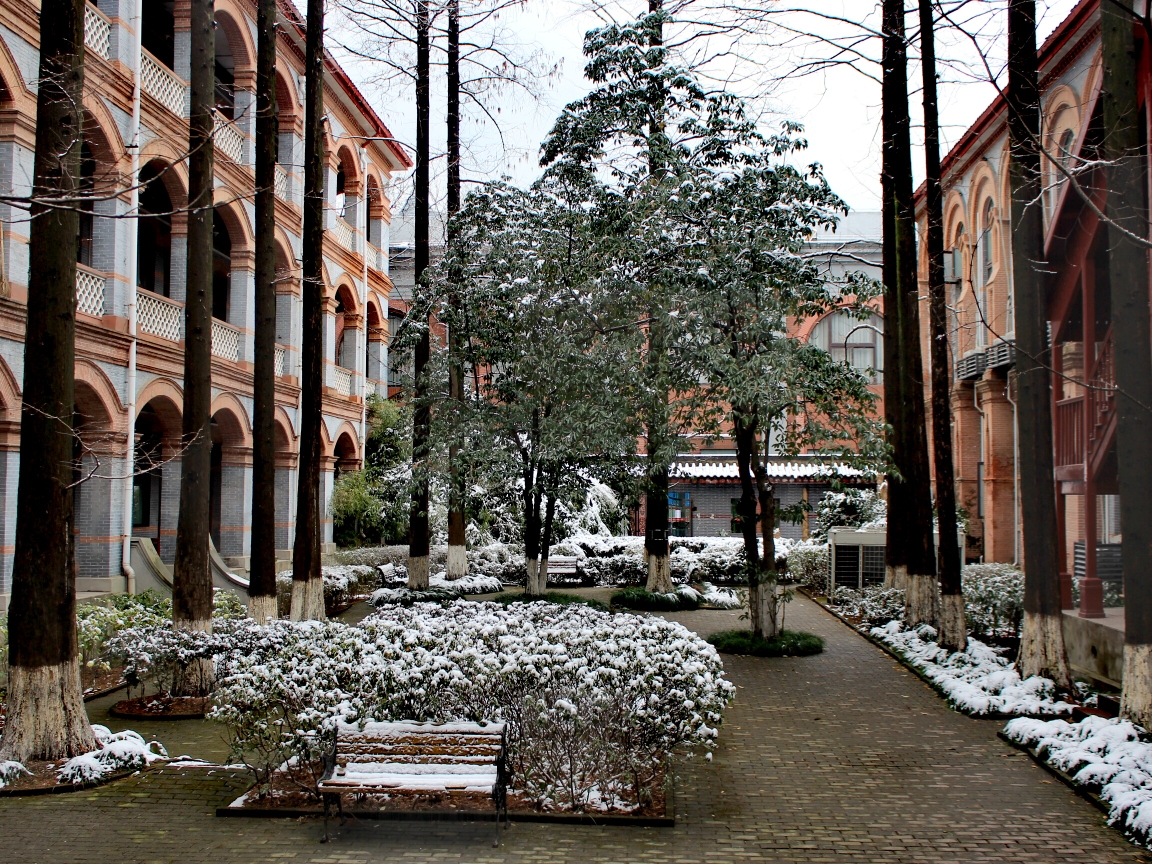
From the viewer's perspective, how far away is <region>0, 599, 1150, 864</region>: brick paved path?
6.01 m

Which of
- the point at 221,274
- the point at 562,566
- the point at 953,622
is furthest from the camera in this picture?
the point at 562,566

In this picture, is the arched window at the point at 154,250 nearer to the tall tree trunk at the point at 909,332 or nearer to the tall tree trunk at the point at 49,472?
the tall tree trunk at the point at 49,472

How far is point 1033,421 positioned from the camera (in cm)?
1045

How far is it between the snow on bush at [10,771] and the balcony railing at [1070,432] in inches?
466

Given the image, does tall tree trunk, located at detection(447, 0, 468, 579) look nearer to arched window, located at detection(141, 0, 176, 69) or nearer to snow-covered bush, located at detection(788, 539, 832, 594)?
arched window, located at detection(141, 0, 176, 69)

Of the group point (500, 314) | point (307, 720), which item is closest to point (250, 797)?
point (307, 720)

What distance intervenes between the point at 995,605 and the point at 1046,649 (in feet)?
18.0

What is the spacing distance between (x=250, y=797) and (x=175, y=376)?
40.5ft

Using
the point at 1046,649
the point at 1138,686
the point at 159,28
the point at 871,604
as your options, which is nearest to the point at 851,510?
the point at 871,604

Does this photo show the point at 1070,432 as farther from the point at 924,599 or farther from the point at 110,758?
the point at 110,758

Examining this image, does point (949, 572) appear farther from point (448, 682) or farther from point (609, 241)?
point (448, 682)

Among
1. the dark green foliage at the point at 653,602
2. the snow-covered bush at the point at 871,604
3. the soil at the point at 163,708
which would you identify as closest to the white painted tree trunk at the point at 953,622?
the snow-covered bush at the point at 871,604

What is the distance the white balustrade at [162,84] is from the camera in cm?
1664

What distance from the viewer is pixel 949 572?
504 inches
